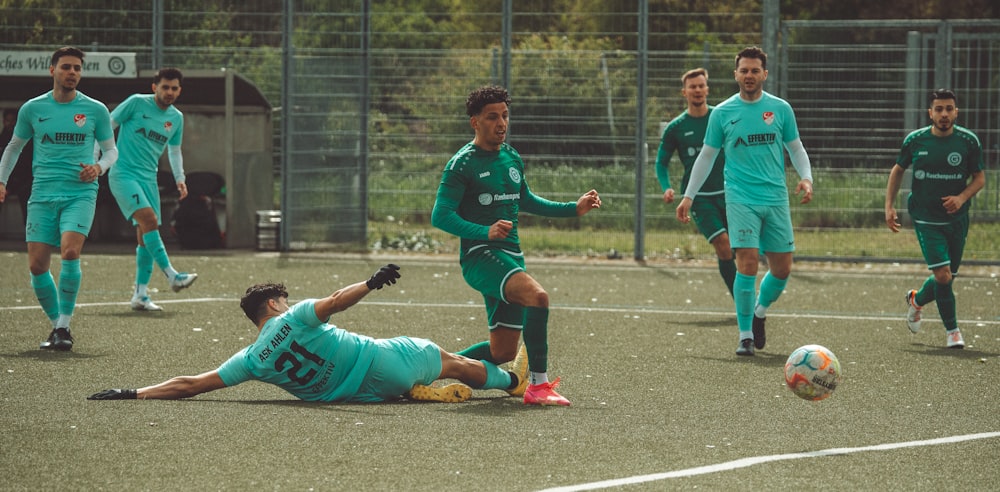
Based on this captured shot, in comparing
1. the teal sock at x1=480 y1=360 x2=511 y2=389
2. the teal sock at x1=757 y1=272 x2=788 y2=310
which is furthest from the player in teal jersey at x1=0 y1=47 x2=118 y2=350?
the teal sock at x1=757 y1=272 x2=788 y2=310

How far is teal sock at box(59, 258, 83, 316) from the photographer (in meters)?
10.4

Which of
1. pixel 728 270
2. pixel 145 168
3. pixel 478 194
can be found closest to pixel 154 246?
pixel 145 168

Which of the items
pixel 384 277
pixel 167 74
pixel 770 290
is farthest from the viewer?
pixel 167 74

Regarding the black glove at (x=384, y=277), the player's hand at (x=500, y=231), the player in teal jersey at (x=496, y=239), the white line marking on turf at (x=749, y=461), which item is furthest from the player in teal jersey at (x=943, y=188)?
the black glove at (x=384, y=277)

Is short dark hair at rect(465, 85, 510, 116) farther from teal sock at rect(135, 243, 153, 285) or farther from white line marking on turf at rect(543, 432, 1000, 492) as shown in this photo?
teal sock at rect(135, 243, 153, 285)

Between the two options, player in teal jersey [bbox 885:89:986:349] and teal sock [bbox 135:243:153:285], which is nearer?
player in teal jersey [bbox 885:89:986:349]

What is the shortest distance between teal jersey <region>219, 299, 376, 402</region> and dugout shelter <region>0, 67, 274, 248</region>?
40.3ft

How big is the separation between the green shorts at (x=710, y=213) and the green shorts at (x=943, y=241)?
74.9 inches

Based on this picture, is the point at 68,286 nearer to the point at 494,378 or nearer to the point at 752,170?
the point at 494,378

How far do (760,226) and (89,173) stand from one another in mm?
4911

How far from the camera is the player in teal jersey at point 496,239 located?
316 inches

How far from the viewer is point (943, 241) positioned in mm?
11148

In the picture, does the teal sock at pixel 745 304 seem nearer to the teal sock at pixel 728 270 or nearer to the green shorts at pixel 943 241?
the green shorts at pixel 943 241

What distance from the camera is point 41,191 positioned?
10484 mm
